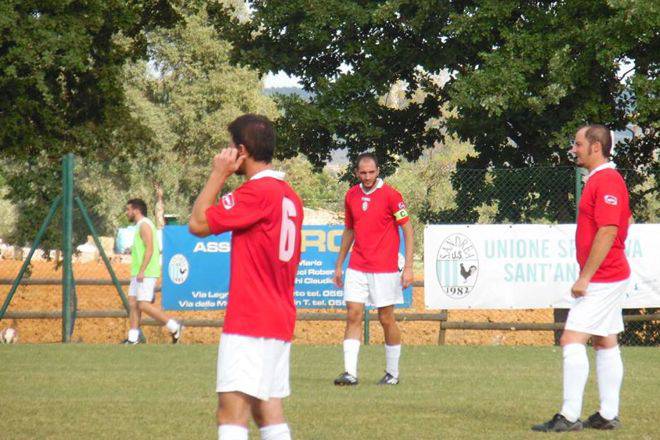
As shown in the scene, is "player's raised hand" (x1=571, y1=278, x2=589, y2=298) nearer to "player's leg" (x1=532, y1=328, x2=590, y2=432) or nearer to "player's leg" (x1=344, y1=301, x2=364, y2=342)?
"player's leg" (x1=532, y1=328, x2=590, y2=432)

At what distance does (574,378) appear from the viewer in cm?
832

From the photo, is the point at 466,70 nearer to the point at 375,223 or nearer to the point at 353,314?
the point at 375,223

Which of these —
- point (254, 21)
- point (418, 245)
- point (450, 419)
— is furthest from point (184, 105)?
point (450, 419)

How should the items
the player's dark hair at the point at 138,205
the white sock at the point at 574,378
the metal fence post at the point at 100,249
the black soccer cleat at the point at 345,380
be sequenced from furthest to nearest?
the metal fence post at the point at 100,249
the player's dark hair at the point at 138,205
the black soccer cleat at the point at 345,380
the white sock at the point at 574,378

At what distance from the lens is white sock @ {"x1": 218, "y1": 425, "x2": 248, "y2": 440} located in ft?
17.6

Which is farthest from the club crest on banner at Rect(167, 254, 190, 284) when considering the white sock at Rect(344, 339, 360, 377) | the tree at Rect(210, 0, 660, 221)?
the white sock at Rect(344, 339, 360, 377)

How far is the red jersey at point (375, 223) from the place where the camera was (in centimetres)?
1201

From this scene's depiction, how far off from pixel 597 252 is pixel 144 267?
10.6 metres

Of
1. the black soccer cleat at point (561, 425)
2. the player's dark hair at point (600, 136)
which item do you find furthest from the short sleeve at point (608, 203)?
the black soccer cleat at point (561, 425)

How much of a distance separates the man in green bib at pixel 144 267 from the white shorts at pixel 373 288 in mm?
6046

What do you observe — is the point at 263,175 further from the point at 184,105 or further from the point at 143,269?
the point at 184,105

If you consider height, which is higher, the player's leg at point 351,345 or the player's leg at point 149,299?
the player's leg at point 149,299

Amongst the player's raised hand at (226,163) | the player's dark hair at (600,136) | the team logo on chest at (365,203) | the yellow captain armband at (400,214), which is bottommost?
the player's raised hand at (226,163)

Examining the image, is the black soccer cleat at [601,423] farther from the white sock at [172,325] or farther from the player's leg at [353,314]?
the white sock at [172,325]
